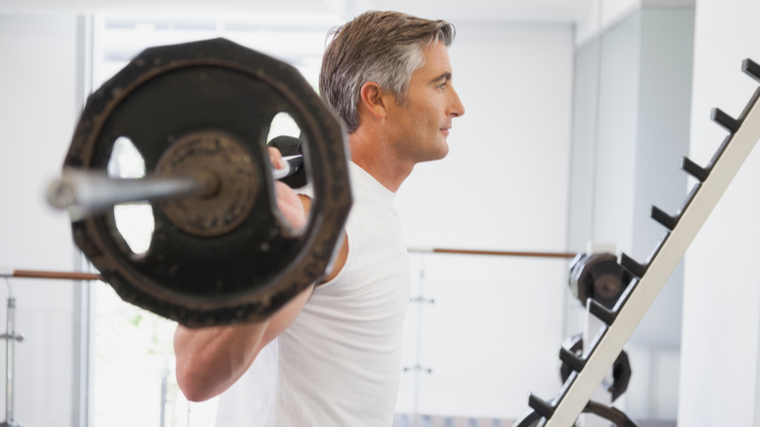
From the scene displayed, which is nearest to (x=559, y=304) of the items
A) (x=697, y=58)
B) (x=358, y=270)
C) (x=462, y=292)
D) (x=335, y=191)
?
(x=462, y=292)

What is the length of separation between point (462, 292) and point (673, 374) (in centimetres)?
152

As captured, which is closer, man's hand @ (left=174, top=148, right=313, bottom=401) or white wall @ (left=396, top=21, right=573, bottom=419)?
man's hand @ (left=174, top=148, right=313, bottom=401)

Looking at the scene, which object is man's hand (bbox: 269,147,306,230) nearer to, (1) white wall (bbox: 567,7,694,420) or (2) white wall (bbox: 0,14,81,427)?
(1) white wall (bbox: 567,7,694,420)

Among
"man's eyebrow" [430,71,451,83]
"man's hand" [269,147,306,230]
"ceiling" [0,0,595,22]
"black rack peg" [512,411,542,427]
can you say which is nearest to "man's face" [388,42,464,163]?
"man's eyebrow" [430,71,451,83]

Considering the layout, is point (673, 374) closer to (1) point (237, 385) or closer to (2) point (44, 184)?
(1) point (237, 385)

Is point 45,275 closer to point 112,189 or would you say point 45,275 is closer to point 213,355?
point 213,355

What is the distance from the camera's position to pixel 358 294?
744 millimetres

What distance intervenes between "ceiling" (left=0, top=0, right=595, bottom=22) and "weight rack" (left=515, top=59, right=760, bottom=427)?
302 centimetres

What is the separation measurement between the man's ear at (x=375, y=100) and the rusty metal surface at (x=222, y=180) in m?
0.66

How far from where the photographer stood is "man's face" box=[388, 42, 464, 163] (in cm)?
95

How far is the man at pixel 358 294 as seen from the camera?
1.71ft

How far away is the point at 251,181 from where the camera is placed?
11.6 inches

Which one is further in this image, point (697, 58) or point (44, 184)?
point (697, 58)

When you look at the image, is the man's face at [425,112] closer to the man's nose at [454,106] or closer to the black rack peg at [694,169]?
the man's nose at [454,106]
